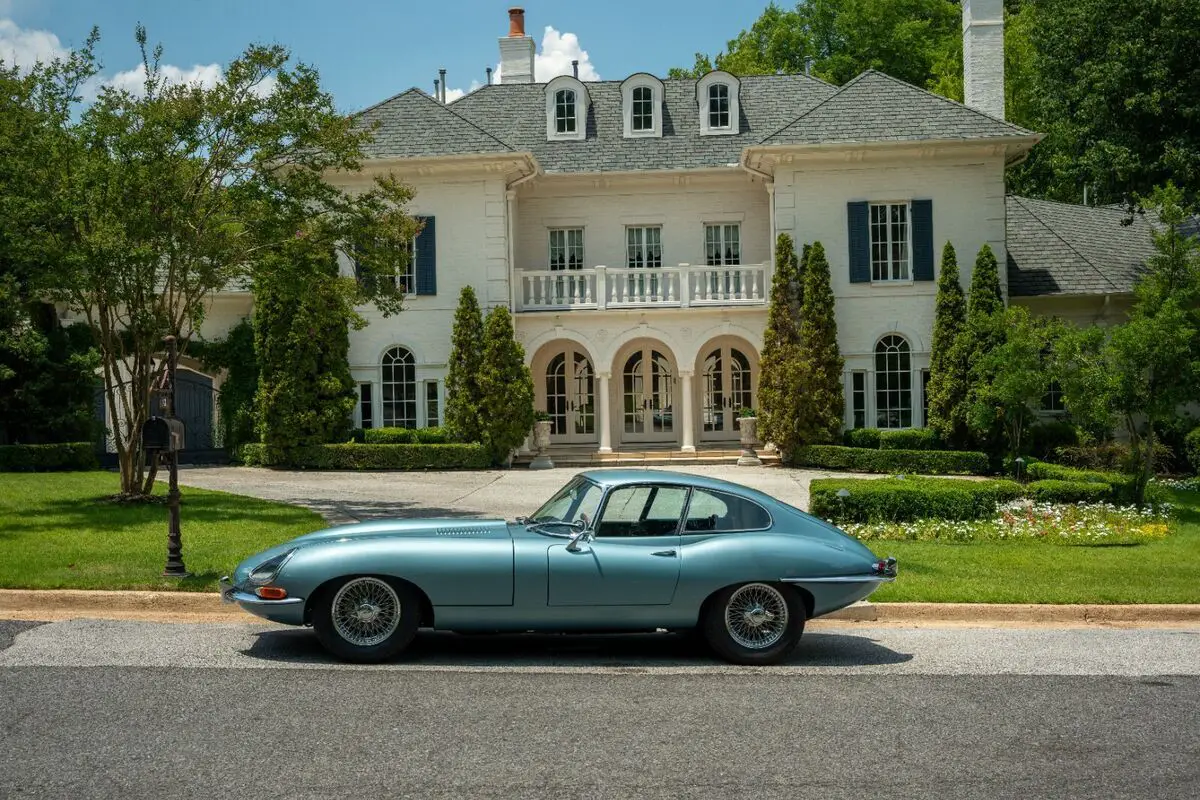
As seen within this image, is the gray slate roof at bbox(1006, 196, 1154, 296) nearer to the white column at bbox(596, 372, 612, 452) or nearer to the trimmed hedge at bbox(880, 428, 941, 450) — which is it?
the trimmed hedge at bbox(880, 428, 941, 450)

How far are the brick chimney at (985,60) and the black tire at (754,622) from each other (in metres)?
23.7

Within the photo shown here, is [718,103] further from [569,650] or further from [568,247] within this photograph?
[569,650]

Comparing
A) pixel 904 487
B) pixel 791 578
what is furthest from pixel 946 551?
pixel 791 578

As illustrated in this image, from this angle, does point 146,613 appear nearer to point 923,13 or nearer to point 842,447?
point 842,447

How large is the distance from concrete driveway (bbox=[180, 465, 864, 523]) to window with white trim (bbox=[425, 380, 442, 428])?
8.47 feet

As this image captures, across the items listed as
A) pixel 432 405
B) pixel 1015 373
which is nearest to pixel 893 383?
pixel 1015 373

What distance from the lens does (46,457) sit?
25172mm

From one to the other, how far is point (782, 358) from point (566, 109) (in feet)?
29.9

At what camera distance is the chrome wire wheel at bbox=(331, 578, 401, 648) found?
8547 mm

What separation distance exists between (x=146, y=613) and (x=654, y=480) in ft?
15.0

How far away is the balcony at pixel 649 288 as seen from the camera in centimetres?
2825

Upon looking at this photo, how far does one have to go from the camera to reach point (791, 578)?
886 centimetres

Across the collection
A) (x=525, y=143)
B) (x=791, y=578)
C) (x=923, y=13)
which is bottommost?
(x=791, y=578)

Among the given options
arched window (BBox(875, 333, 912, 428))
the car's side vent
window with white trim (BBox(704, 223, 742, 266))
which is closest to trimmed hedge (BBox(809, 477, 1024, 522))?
the car's side vent
